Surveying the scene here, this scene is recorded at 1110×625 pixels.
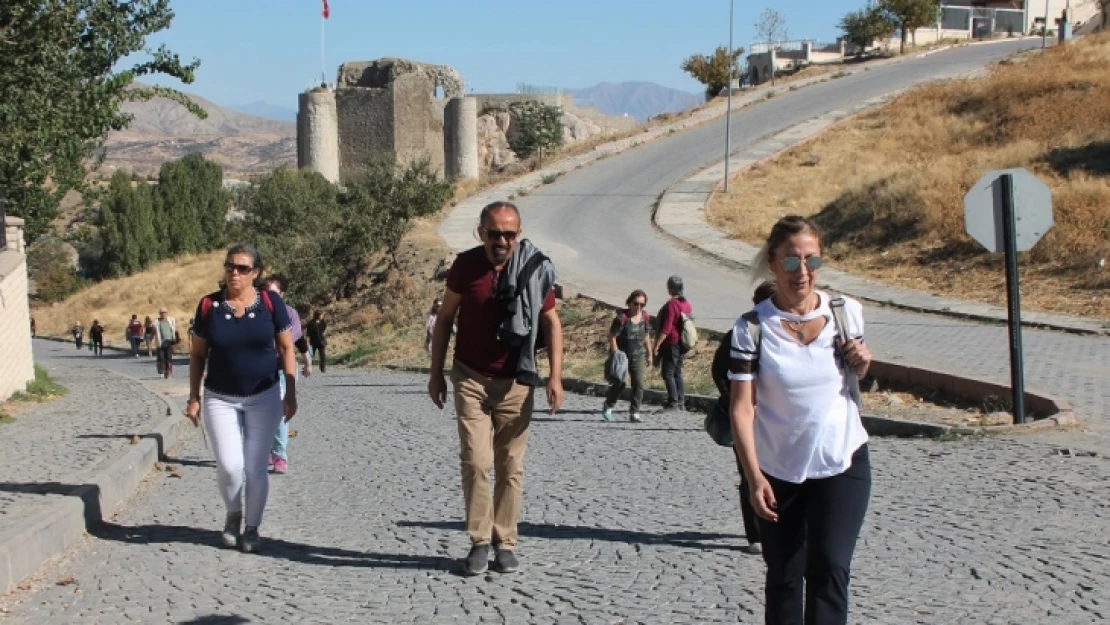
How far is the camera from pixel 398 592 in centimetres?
612

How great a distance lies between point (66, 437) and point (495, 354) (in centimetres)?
671

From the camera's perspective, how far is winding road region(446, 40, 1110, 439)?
14.9 m

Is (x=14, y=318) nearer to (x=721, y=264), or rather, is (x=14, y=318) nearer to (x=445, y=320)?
(x=445, y=320)

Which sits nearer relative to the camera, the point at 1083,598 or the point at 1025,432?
the point at 1083,598

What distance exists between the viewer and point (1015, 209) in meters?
10.5

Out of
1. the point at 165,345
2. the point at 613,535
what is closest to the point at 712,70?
the point at 165,345

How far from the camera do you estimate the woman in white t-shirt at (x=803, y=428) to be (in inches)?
170

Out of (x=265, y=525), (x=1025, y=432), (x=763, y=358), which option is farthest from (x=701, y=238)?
(x=763, y=358)

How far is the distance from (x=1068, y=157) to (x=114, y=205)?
58162 mm

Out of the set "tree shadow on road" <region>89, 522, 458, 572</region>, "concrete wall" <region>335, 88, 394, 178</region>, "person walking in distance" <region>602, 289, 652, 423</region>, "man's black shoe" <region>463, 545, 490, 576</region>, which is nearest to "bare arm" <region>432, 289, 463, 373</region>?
"man's black shoe" <region>463, 545, 490, 576</region>

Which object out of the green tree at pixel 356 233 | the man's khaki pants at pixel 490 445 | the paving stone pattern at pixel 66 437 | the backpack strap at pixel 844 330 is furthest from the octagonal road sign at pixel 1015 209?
the green tree at pixel 356 233

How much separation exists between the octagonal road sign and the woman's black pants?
22.1ft

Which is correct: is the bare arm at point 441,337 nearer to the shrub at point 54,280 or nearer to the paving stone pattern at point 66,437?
the paving stone pattern at point 66,437

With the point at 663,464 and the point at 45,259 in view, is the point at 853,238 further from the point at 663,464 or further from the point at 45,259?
the point at 45,259
